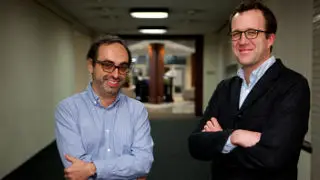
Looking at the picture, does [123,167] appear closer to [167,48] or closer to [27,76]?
[27,76]

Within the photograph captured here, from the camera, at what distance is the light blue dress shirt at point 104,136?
5.41 feet

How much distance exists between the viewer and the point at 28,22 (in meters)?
5.78

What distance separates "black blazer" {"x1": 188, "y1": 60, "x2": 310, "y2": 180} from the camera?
59.7 inches

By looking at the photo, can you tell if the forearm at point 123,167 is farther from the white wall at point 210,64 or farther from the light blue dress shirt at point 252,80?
the white wall at point 210,64

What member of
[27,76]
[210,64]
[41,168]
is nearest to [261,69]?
[41,168]

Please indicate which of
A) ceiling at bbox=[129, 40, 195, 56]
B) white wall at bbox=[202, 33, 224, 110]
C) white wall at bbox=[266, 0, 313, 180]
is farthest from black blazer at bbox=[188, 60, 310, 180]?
ceiling at bbox=[129, 40, 195, 56]

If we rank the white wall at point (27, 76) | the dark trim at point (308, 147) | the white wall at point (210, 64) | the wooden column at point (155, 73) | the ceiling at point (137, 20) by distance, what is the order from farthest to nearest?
1. the wooden column at point (155, 73)
2. the white wall at point (210, 64)
3. the ceiling at point (137, 20)
4. the white wall at point (27, 76)
5. the dark trim at point (308, 147)

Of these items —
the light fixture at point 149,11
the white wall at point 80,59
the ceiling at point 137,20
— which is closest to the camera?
the ceiling at point 137,20

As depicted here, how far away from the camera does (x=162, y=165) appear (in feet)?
17.7

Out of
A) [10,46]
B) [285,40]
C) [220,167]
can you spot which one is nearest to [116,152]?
[220,167]

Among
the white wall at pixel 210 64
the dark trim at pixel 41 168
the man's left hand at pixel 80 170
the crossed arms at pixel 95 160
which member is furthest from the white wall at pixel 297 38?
the white wall at pixel 210 64

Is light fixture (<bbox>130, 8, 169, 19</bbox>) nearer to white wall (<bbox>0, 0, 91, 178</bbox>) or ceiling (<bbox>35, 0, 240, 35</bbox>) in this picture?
ceiling (<bbox>35, 0, 240, 35</bbox>)

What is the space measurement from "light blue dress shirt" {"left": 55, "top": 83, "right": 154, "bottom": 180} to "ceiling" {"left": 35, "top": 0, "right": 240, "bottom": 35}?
5033mm

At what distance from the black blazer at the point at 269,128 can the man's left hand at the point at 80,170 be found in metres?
0.55
